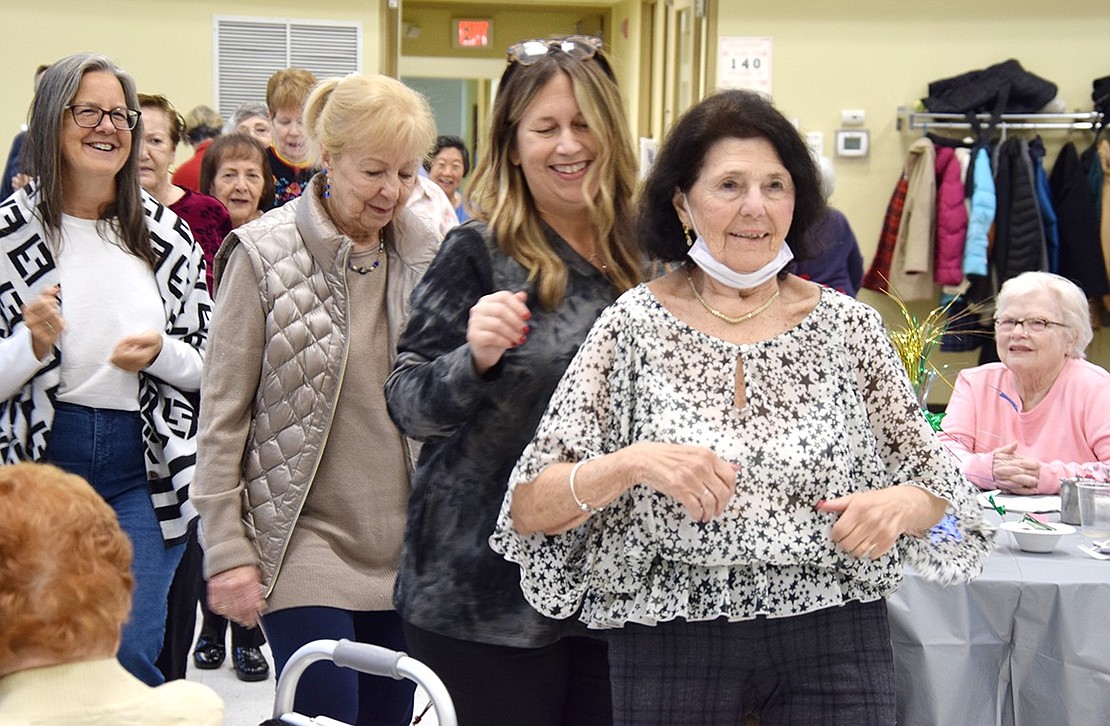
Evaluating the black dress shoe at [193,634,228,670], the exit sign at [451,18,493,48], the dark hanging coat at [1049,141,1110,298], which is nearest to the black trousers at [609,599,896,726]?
the black dress shoe at [193,634,228,670]

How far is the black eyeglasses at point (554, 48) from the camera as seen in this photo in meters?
1.94

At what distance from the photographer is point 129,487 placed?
250 centimetres

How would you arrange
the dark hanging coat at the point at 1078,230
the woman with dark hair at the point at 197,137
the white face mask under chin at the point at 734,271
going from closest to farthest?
the white face mask under chin at the point at 734,271
the woman with dark hair at the point at 197,137
the dark hanging coat at the point at 1078,230

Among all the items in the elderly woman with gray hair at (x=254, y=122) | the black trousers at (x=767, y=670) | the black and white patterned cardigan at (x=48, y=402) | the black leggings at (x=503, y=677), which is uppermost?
the elderly woman with gray hair at (x=254, y=122)

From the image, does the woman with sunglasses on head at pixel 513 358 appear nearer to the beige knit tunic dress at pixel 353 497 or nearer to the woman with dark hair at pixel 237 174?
the beige knit tunic dress at pixel 353 497

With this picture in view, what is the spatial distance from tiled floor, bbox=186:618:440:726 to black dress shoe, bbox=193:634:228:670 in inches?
Result: 0.8

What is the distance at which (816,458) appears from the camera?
1649 mm

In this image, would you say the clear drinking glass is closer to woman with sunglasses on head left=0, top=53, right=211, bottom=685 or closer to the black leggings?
the black leggings

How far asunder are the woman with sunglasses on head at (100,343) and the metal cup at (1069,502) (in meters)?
1.83

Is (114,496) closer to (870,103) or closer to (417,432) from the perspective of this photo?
(417,432)

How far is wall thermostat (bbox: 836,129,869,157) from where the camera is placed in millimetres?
7906

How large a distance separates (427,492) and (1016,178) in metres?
6.40

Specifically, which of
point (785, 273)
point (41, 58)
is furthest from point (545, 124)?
point (41, 58)

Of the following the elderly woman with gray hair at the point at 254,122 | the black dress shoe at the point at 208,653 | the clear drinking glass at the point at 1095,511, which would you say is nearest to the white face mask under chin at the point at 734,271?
the clear drinking glass at the point at 1095,511
